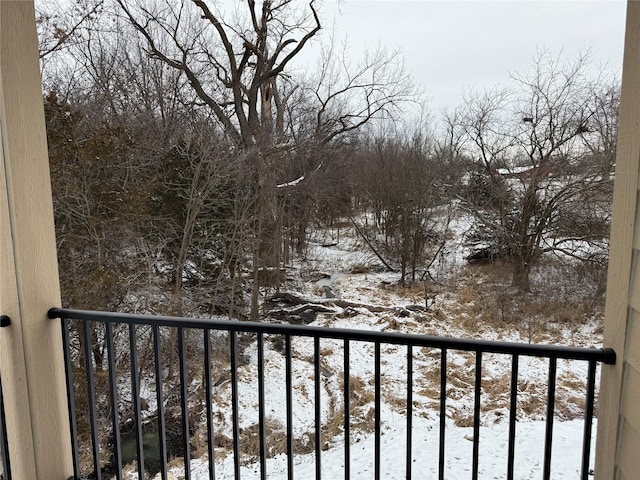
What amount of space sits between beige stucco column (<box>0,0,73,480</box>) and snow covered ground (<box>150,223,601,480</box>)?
199cm

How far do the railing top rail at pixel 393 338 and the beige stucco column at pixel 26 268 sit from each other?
171mm

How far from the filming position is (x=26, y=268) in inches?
55.5

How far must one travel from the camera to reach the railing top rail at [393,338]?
3.51ft

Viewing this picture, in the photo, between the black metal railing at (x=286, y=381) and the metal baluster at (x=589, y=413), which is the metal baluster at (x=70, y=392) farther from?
the metal baluster at (x=589, y=413)

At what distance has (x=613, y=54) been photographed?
5.43 m

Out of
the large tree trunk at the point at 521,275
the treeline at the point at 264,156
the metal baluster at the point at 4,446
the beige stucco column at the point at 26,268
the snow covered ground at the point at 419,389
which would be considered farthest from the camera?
the large tree trunk at the point at 521,275

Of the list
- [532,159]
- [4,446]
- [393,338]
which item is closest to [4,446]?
[4,446]

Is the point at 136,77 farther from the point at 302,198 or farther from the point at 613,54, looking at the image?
the point at 613,54

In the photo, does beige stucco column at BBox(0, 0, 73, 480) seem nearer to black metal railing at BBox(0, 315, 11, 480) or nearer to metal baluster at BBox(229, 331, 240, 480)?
black metal railing at BBox(0, 315, 11, 480)

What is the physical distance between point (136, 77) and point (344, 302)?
15.1 ft

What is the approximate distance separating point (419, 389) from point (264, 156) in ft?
13.8

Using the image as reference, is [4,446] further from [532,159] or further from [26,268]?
[532,159]

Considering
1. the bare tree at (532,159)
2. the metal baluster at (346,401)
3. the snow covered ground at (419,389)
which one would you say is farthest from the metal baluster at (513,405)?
the bare tree at (532,159)

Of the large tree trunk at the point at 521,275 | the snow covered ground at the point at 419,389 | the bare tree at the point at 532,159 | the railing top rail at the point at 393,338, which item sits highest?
the bare tree at the point at 532,159
